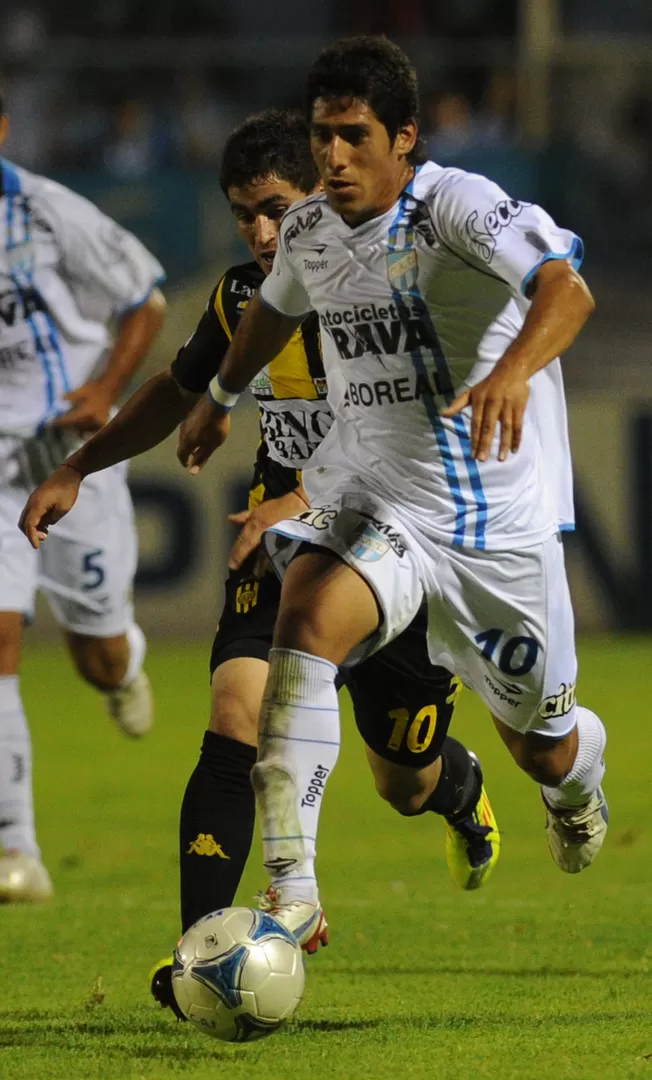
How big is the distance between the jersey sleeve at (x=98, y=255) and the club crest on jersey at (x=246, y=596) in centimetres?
263

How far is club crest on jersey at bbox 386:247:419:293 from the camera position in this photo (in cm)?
430

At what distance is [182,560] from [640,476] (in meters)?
3.74

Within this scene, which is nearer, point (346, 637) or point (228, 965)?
point (228, 965)

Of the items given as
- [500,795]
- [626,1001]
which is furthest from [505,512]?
[500,795]

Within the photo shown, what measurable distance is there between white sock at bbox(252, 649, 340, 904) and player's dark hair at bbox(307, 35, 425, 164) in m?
1.23

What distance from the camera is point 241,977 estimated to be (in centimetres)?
382

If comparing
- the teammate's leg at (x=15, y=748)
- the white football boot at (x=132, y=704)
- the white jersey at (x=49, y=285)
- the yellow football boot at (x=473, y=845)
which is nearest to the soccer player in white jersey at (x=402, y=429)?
the yellow football boot at (x=473, y=845)

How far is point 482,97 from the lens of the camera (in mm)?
16875

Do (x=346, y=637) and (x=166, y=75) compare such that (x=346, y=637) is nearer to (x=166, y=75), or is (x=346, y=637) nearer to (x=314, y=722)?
(x=314, y=722)

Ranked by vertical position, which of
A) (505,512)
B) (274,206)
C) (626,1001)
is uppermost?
(274,206)

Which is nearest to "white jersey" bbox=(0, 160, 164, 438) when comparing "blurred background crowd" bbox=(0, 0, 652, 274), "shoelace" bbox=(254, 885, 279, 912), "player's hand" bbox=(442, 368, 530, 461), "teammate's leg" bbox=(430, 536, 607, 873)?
"teammate's leg" bbox=(430, 536, 607, 873)

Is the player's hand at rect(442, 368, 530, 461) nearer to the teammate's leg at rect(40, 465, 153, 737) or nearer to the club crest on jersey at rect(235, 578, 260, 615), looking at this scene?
the club crest on jersey at rect(235, 578, 260, 615)

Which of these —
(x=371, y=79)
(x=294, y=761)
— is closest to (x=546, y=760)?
(x=294, y=761)

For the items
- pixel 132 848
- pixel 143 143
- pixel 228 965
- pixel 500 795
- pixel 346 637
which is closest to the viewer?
pixel 228 965
